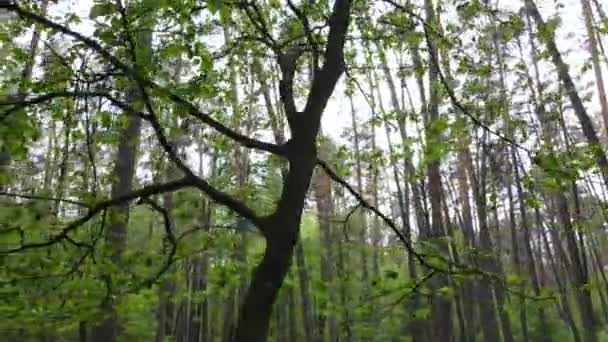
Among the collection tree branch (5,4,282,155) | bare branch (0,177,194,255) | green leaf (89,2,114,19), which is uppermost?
green leaf (89,2,114,19)

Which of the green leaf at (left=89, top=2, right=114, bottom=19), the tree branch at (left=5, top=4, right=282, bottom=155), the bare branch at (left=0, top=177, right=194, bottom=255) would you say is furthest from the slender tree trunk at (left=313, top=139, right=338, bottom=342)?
the green leaf at (left=89, top=2, right=114, bottom=19)

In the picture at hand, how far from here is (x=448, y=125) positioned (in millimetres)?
3266

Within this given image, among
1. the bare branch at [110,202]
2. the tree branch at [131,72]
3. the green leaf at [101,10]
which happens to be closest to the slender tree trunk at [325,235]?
the tree branch at [131,72]

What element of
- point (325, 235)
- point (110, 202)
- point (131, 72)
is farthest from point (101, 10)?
point (325, 235)

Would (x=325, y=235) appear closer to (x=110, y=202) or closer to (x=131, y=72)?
(x=110, y=202)

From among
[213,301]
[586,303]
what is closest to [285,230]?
[586,303]

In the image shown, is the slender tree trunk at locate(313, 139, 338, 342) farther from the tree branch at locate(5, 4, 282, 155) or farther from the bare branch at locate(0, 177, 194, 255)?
the bare branch at locate(0, 177, 194, 255)

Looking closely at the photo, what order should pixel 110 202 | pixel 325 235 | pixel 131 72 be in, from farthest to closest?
pixel 325 235, pixel 110 202, pixel 131 72

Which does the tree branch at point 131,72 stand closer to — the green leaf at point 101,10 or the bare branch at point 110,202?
the green leaf at point 101,10

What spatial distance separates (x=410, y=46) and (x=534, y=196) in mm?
1334

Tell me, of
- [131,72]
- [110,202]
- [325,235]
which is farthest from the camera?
[325,235]

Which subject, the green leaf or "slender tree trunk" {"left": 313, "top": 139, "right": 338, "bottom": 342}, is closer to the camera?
the green leaf

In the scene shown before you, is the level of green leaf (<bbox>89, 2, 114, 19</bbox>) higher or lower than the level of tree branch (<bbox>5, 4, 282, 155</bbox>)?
higher

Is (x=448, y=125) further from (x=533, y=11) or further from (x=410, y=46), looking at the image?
(x=533, y=11)
